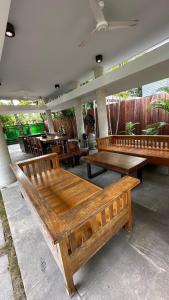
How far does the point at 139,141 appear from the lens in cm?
376

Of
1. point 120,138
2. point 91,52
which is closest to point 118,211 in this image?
point 120,138

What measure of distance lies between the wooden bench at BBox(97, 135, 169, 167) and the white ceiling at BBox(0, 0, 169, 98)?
2.30 meters

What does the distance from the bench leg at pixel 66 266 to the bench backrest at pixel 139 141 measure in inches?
123

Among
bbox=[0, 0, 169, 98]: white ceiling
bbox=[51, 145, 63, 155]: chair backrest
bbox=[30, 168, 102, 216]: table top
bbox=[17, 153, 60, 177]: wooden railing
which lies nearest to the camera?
bbox=[30, 168, 102, 216]: table top

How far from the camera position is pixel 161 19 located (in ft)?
8.56

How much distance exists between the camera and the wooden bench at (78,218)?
101cm

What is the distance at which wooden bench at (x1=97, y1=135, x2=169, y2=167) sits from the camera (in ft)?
9.44

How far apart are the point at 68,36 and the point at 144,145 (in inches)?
119

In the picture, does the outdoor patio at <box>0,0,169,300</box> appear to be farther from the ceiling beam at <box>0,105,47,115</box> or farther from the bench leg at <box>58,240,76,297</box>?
the ceiling beam at <box>0,105,47,115</box>

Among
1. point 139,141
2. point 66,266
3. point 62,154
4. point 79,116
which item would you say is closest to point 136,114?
point 79,116

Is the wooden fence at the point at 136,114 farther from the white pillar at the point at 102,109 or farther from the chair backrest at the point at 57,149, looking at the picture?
the chair backrest at the point at 57,149

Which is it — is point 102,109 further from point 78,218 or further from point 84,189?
point 78,218

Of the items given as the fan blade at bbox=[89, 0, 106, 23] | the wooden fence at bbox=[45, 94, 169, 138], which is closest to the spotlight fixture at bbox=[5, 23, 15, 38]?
the fan blade at bbox=[89, 0, 106, 23]

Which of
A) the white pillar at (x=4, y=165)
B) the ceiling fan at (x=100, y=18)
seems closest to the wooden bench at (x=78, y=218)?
the white pillar at (x=4, y=165)
